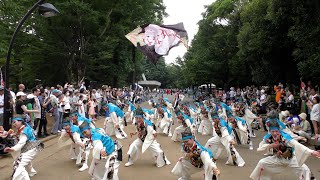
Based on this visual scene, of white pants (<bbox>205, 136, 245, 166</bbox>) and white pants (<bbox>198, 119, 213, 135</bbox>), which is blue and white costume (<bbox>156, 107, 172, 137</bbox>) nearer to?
white pants (<bbox>198, 119, 213, 135</bbox>)

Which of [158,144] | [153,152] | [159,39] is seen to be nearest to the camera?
[153,152]

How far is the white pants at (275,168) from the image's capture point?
20.2 ft

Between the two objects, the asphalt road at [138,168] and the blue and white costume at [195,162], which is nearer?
the blue and white costume at [195,162]

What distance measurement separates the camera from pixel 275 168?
20.5 feet

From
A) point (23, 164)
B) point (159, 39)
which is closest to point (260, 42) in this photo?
point (159, 39)

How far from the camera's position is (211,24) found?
39.4 m

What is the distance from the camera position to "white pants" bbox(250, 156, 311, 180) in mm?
6145

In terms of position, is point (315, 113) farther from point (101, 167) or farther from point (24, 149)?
Answer: point (24, 149)

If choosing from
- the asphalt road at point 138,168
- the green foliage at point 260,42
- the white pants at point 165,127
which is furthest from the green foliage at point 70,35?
the asphalt road at point 138,168

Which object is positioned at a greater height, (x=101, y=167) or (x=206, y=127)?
(x=101, y=167)

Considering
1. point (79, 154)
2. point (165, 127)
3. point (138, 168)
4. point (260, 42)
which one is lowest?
point (138, 168)

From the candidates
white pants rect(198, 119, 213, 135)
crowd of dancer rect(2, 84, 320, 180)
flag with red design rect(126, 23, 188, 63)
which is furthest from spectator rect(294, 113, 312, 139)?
flag with red design rect(126, 23, 188, 63)

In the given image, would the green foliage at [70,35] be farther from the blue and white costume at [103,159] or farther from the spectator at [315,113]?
the spectator at [315,113]

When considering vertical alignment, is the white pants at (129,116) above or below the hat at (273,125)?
below
